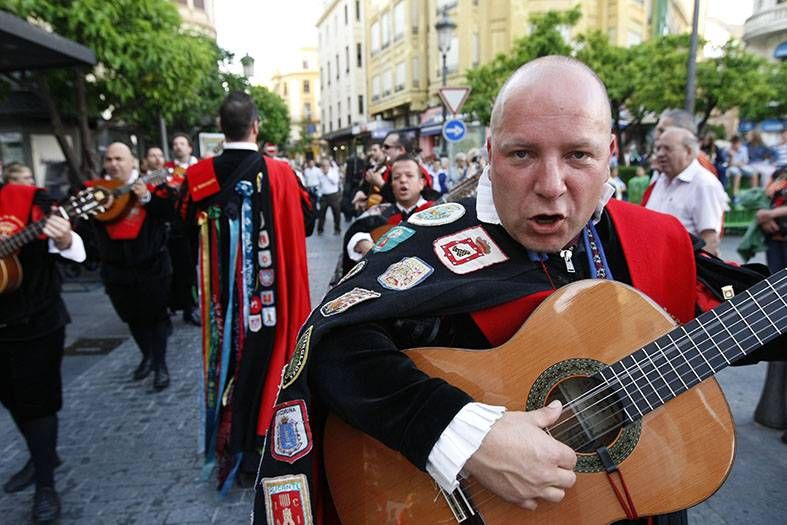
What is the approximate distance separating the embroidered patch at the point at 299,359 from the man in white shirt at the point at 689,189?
3415 millimetres

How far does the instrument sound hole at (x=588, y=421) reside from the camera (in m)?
1.41

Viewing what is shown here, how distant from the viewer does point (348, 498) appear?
1.40m

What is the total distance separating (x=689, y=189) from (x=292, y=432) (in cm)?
365

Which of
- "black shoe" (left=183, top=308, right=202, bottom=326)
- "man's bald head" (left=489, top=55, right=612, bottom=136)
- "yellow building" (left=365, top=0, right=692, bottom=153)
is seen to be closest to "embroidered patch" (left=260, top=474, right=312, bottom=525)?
"man's bald head" (left=489, top=55, right=612, bottom=136)

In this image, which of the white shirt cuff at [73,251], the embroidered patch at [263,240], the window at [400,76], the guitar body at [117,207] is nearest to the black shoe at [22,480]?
the white shirt cuff at [73,251]

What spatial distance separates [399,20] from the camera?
117 ft

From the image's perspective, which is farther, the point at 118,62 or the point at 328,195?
the point at 328,195

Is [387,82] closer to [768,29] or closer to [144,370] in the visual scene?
[768,29]

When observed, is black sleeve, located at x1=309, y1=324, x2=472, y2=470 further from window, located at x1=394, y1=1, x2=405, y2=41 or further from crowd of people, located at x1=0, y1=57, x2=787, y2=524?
window, located at x1=394, y1=1, x2=405, y2=41

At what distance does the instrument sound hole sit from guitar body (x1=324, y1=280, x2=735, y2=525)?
0.12 feet

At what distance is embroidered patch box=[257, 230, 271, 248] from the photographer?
3410mm

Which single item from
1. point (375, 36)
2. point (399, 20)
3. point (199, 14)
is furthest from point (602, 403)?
point (375, 36)

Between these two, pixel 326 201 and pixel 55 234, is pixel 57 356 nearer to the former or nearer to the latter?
pixel 55 234

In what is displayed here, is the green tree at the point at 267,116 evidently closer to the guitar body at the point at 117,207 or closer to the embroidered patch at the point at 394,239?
the guitar body at the point at 117,207
